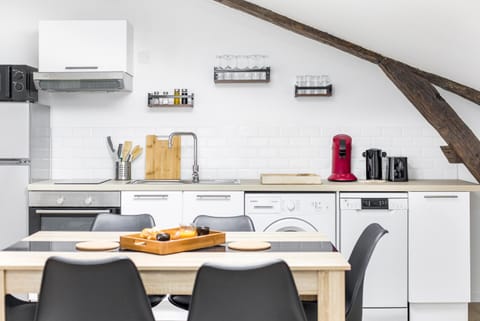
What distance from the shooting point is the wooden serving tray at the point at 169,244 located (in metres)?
2.80

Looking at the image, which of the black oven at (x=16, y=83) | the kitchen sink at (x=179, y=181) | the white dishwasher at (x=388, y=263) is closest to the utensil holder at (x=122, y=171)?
the kitchen sink at (x=179, y=181)

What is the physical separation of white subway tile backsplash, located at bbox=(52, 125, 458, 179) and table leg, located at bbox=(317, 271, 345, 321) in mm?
2974

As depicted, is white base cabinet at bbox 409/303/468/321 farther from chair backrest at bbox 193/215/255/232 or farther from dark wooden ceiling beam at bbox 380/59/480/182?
chair backrest at bbox 193/215/255/232

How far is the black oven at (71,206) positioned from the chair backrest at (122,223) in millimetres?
1023

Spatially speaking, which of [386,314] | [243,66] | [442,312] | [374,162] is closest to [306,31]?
[243,66]

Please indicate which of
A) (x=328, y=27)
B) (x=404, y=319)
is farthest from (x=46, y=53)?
(x=404, y=319)

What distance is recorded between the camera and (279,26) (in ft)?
18.1

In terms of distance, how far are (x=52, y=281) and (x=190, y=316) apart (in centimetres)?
59

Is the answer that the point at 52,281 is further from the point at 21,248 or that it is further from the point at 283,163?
the point at 283,163

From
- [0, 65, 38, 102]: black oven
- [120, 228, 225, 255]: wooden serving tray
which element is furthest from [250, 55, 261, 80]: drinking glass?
[120, 228, 225, 255]: wooden serving tray

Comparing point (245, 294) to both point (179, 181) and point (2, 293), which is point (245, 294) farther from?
point (179, 181)

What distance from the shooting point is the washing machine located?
190 inches

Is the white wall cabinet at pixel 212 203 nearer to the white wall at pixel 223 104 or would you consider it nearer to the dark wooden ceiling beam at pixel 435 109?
the white wall at pixel 223 104

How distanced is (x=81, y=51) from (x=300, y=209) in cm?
234
